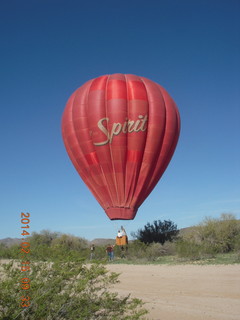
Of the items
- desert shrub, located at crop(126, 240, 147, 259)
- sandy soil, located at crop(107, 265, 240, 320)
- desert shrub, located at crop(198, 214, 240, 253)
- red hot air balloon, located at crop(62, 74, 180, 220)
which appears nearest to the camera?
sandy soil, located at crop(107, 265, 240, 320)

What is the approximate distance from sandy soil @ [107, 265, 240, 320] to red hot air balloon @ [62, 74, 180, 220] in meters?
4.71

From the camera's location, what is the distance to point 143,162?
62.3 feet

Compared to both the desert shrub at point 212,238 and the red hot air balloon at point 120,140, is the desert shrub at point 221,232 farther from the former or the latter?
the red hot air balloon at point 120,140

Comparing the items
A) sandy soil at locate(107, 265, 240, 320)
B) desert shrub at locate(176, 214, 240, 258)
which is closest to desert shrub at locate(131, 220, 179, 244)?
desert shrub at locate(176, 214, 240, 258)

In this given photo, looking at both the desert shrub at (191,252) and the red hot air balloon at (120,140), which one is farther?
the desert shrub at (191,252)

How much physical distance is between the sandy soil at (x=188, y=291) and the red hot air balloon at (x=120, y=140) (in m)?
4.71

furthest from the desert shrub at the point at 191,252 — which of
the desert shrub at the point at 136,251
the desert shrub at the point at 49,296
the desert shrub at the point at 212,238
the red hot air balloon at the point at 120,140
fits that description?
the desert shrub at the point at 49,296

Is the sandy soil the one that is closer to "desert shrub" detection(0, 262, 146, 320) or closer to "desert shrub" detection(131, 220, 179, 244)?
"desert shrub" detection(0, 262, 146, 320)

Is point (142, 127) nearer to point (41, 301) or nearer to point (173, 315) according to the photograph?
point (173, 315)

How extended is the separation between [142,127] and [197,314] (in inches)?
481

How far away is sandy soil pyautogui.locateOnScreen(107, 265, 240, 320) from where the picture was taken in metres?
8.19

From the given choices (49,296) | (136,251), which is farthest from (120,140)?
(49,296)

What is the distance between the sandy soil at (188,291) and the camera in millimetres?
8188

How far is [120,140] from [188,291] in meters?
9.78
